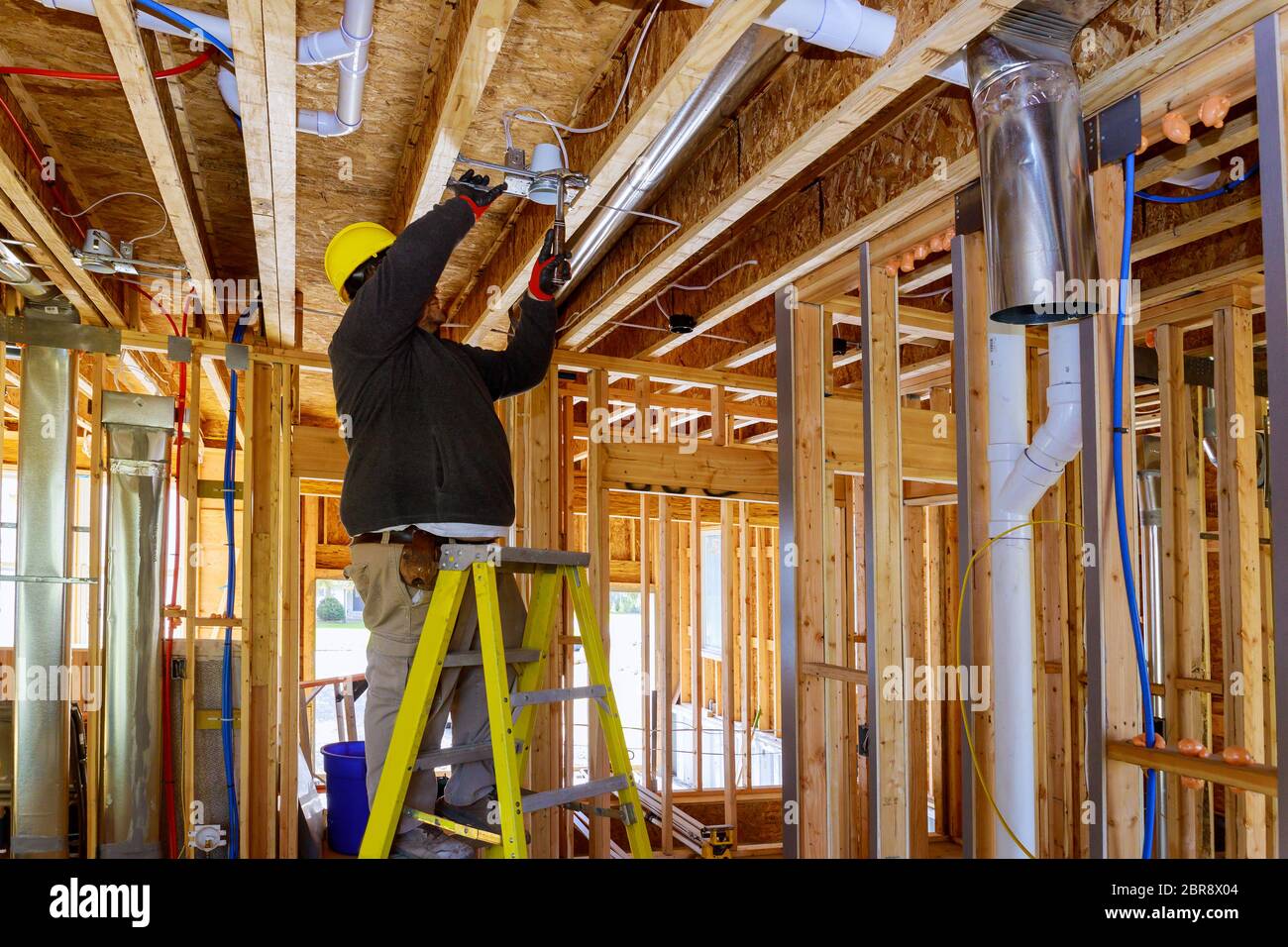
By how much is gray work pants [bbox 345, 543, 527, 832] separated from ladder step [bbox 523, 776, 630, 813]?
0.32 meters

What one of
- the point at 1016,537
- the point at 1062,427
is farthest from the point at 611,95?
the point at 1016,537

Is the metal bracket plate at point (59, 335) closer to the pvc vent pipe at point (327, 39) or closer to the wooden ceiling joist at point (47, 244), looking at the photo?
the wooden ceiling joist at point (47, 244)

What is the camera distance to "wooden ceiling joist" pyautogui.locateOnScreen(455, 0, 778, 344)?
196 centimetres

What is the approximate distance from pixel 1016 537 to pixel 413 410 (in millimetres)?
1560

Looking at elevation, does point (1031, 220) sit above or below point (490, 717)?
above

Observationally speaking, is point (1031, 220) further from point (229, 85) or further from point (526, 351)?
A: point (229, 85)

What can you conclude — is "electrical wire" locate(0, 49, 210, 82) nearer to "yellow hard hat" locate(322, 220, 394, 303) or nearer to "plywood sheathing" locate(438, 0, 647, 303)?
"yellow hard hat" locate(322, 220, 394, 303)

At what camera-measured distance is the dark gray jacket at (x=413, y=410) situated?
2113mm

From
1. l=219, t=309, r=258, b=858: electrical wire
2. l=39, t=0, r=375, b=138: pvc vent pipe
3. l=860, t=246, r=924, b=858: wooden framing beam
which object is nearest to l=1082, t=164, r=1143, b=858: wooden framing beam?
l=860, t=246, r=924, b=858: wooden framing beam

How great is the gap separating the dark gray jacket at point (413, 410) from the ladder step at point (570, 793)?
63cm

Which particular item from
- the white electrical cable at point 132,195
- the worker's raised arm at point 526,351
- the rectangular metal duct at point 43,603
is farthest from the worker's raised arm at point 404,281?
the rectangular metal duct at point 43,603

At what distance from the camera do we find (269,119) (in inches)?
93.5

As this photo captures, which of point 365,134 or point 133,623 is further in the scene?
point 133,623
